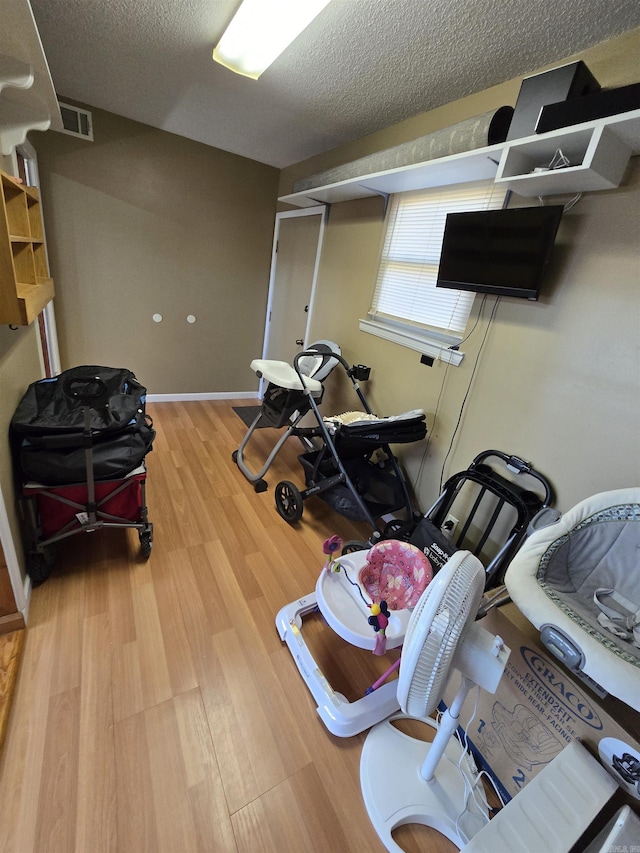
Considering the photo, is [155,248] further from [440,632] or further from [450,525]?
[440,632]

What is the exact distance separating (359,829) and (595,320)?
196 centimetres

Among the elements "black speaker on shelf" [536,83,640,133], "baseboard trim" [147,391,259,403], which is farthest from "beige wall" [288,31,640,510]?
"baseboard trim" [147,391,259,403]

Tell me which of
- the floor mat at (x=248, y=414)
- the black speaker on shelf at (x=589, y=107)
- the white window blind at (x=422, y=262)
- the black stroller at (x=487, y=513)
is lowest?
the floor mat at (x=248, y=414)

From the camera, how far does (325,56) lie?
67.1 inches

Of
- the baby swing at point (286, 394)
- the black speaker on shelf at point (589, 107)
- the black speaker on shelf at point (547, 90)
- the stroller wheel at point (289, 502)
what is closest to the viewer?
the black speaker on shelf at point (589, 107)

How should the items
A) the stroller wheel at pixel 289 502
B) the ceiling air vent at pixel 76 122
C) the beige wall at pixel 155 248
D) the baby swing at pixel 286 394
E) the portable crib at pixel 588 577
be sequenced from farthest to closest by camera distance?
the beige wall at pixel 155 248, the ceiling air vent at pixel 76 122, the baby swing at pixel 286 394, the stroller wheel at pixel 289 502, the portable crib at pixel 588 577

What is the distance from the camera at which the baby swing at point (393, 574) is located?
132 cm

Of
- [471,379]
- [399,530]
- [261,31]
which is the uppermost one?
[261,31]

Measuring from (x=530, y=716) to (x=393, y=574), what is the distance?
0.64m

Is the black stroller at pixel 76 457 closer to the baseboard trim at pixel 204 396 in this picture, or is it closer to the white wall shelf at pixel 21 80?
the white wall shelf at pixel 21 80

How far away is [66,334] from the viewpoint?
3275 millimetres

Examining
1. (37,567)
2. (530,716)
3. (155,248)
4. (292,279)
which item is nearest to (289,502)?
(37,567)

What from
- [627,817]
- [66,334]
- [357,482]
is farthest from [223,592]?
[66,334]

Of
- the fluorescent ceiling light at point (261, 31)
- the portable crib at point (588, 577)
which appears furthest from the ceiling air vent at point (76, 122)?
the portable crib at point (588, 577)
